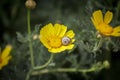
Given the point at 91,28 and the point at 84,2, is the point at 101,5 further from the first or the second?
the point at 84,2

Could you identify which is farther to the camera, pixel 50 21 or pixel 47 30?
pixel 50 21

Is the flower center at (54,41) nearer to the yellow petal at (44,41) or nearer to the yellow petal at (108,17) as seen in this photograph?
the yellow petal at (44,41)

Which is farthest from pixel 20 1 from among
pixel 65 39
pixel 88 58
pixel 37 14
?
pixel 65 39

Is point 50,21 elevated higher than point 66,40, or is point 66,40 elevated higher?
point 50,21

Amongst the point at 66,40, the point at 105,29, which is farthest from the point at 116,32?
the point at 66,40

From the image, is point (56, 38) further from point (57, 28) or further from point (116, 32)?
point (116, 32)

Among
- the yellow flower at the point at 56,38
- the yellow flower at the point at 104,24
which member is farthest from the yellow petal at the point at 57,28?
the yellow flower at the point at 104,24

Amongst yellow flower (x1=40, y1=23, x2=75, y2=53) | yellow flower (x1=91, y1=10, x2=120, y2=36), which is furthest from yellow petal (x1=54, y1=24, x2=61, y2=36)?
yellow flower (x1=91, y1=10, x2=120, y2=36)
